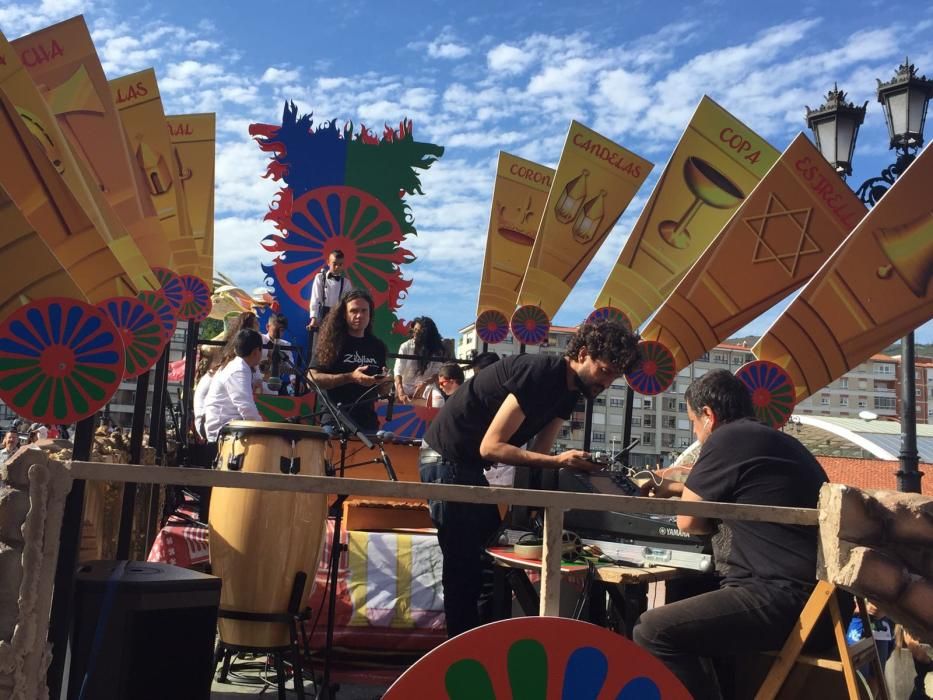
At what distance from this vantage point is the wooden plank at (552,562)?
220cm

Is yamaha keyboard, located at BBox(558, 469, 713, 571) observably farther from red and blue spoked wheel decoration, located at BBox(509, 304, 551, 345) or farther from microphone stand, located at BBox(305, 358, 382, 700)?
red and blue spoked wheel decoration, located at BBox(509, 304, 551, 345)

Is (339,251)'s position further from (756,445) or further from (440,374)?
(756,445)

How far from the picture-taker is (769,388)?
5617mm

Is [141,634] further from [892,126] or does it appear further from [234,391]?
[892,126]

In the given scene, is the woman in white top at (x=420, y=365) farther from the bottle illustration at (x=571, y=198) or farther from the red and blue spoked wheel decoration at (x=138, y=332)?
the red and blue spoked wheel decoration at (x=138, y=332)

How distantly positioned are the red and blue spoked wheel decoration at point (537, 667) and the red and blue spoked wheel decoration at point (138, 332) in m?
2.42

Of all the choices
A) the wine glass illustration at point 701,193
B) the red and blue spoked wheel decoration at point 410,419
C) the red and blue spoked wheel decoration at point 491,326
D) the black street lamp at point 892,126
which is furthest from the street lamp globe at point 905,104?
the red and blue spoked wheel decoration at point 410,419

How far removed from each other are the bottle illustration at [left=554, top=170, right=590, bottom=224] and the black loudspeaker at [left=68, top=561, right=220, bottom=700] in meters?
5.93

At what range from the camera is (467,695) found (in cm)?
201

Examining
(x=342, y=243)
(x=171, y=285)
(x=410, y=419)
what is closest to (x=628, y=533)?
(x=171, y=285)

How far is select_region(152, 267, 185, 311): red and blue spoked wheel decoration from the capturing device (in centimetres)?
641

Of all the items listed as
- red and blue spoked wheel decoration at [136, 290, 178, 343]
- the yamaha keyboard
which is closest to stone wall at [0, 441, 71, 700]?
the yamaha keyboard

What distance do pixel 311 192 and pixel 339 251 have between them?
0.81m

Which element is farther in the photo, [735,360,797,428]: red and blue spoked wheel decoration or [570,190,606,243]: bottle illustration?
[570,190,606,243]: bottle illustration
